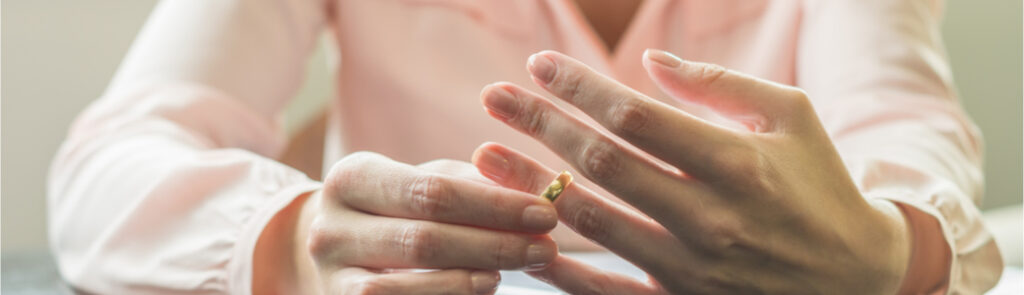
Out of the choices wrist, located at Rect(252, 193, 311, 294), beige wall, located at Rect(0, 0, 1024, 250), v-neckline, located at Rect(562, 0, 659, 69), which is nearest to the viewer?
wrist, located at Rect(252, 193, 311, 294)

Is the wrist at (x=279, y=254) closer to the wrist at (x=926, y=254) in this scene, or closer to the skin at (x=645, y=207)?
the skin at (x=645, y=207)

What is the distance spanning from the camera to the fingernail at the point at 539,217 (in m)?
0.34

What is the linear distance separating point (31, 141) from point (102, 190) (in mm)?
783

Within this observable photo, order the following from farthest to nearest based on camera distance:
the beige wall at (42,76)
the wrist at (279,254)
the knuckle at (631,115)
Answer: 1. the beige wall at (42,76)
2. the wrist at (279,254)
3. the knuckle at (631,115)

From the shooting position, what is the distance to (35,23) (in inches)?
46.0

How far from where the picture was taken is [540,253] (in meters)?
0.35

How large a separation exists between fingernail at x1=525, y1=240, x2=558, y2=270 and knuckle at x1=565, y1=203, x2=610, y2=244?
0.06ft

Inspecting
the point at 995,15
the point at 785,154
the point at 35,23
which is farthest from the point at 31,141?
the point at 995,15

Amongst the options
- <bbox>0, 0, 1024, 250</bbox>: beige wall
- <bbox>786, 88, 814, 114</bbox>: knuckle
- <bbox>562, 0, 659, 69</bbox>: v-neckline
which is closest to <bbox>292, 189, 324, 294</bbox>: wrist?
<bbox>786, 88, 814, 114</bbox>: knuckle

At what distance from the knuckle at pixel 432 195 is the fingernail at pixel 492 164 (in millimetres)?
27

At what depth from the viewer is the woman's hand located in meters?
Answer: 0.33

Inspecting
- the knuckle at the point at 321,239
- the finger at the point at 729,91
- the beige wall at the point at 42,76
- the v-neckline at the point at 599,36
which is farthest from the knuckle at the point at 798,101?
the beige wall at the point at 42,76

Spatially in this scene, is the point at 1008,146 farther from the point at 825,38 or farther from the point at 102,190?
the point at 102,190

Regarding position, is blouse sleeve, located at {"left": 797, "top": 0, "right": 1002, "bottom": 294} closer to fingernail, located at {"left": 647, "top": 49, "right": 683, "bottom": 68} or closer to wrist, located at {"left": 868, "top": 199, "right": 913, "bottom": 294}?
wrist, located at {"left": 868, "top": 199, "right": 913, "bottom": 294}
